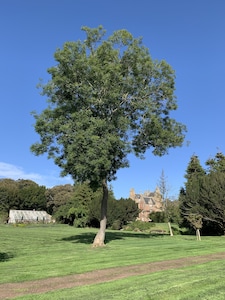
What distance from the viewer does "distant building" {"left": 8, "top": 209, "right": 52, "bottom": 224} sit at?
222 feet

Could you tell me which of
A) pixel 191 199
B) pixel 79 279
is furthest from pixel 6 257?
pixel 191 199

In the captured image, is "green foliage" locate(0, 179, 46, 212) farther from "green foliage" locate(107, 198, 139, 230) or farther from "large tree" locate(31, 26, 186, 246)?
"large tree" locate(31, 26, 186, 246)

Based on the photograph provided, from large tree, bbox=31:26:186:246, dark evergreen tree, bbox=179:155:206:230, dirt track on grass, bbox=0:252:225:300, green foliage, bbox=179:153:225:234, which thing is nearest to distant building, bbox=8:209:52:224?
dark evergreen tree, bbox=179:155:206:230

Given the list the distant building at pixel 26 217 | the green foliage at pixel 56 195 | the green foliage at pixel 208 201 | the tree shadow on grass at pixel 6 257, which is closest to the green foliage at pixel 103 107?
the tree shadow on grass at pixel 6 257

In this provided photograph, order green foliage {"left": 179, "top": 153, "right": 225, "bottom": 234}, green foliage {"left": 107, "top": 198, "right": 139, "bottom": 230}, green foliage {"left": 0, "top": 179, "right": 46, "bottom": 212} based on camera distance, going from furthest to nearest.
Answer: green foliage {"left": 0, "top": 179, "right": 46, "bottom": 212} < green foliage {"left": 107, "top": 198, "right": 139, "bottom": 230} < green foliage {"left": 179, "top": 153, "right": 225, "bottom": 234}

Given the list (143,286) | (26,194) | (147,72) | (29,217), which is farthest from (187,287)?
(26,194)

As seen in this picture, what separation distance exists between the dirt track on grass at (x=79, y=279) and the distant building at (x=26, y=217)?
2348 inches

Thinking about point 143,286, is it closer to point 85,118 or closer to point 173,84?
point 85,118

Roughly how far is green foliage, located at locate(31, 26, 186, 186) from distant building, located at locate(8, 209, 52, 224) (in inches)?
2042

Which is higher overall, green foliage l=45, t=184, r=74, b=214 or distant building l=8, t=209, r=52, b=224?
green foliage l=45, t=184, r=74, b=214

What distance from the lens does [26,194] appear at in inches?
3280

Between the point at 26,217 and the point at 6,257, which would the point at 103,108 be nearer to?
the point at 6,257

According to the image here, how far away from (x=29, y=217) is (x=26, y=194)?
13.6 meters

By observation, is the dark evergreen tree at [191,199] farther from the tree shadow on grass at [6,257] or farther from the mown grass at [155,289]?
the mown grass at [155,289]
